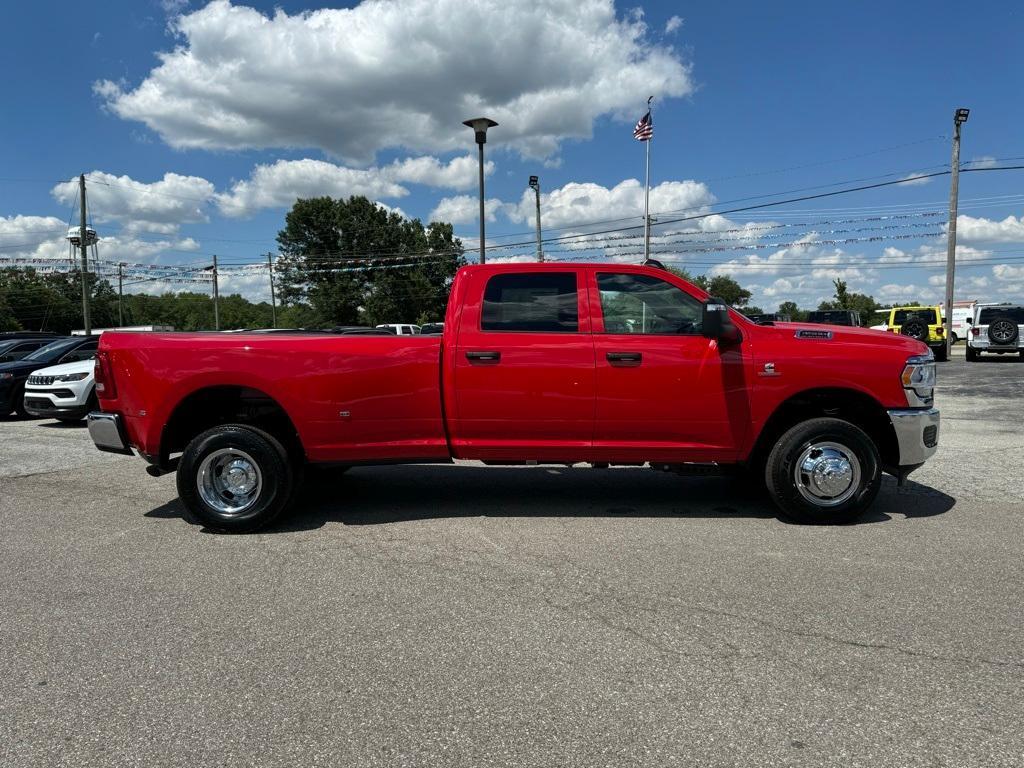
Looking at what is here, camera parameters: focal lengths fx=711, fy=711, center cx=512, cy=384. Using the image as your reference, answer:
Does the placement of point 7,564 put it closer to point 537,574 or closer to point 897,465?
point 537,574

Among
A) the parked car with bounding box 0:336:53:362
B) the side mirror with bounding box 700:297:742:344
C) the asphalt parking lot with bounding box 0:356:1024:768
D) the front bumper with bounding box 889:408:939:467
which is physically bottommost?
the asphalt parking lot with bounding box 0:356:1024:768

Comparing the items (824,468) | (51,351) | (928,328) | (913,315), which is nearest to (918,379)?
(824,468)

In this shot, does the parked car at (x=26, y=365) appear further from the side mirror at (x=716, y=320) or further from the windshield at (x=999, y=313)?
the windshield at (x=999, y=313)

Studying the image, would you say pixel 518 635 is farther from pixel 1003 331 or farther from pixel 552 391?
pixel 1003 331

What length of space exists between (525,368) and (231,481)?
237 cm

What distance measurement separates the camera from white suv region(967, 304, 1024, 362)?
22672 millimetres

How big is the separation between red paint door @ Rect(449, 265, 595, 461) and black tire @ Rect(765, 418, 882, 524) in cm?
144

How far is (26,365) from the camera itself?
13609 millimetres

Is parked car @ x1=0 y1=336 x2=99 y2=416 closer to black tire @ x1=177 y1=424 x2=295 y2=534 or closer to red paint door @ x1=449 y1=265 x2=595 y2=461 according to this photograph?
black tire @ x1=177 y1=424 x2=295 y2=534

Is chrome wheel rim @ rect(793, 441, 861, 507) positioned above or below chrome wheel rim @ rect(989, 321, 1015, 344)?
below

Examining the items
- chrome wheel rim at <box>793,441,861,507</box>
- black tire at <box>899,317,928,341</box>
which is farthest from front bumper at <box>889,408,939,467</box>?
black tire at <box>899,317,928,341</box>

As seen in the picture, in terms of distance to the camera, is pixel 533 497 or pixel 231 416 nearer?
pixel 231 416

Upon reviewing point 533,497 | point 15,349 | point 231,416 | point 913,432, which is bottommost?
point 533,497

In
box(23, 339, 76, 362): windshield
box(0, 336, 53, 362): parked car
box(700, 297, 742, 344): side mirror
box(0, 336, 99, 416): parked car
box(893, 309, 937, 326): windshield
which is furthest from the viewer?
box(893, 309, 937, 326): windshield
